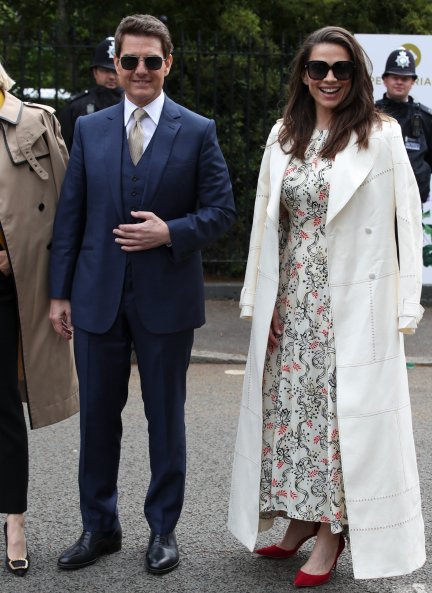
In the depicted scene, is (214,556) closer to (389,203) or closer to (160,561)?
(160,561)

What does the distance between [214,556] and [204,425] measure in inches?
82.8

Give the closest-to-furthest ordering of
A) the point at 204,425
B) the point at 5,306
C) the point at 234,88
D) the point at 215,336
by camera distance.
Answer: the point at 5,306 → the point at 204,425 → the point at 215,336 → the point at 234,88

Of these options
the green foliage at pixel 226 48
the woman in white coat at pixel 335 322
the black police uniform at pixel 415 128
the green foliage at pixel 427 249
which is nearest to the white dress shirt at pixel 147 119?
the woman in white coat at pixel 335 322

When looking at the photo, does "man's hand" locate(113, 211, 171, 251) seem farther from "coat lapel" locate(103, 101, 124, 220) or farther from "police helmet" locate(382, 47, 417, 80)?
"police helmet" locate(382, 47, 417, 80)

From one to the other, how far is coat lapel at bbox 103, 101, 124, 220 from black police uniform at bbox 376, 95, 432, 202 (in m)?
4.43

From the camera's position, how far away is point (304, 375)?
4297mm

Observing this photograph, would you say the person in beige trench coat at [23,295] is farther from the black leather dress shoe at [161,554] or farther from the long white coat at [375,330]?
the long white coat at [375,330]

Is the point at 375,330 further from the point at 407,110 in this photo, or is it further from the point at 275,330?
the point at 407,110

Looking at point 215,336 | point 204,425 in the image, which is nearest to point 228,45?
point 215,336

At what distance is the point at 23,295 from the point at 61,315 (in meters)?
0.17

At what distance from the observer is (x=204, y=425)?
6.70 m

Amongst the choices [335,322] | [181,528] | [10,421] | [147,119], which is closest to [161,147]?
[147,119]

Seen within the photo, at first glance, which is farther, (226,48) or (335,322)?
(226,48)

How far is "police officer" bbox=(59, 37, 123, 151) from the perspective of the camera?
26.6 feet
